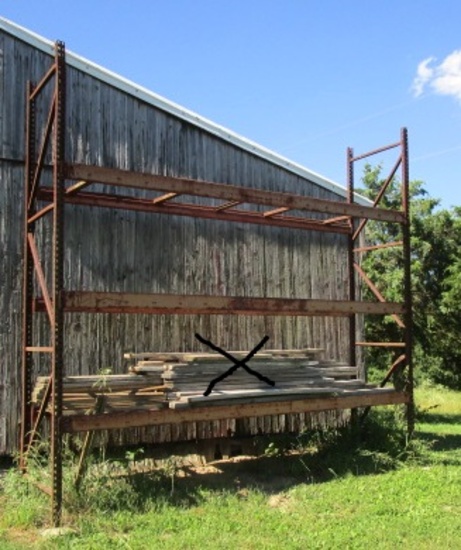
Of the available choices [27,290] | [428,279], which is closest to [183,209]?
[27,290]

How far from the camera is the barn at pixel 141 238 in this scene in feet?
32.2

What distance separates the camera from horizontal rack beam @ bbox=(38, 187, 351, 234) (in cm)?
1085

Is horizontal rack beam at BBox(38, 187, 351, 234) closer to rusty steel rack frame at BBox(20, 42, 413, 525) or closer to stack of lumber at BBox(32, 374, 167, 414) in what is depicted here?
rusty steel rack frame at BBox(20, 42, 413, 525)

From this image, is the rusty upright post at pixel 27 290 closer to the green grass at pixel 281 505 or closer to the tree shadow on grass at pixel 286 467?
the green grass at pixel 281 505

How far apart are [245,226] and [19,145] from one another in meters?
4.60

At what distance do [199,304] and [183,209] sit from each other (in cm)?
266

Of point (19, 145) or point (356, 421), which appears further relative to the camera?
point (356, 421)

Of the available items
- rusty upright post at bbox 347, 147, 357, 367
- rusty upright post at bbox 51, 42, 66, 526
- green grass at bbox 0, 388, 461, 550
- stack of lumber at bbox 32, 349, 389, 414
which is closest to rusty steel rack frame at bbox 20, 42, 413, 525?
Result: rusty upright post at bbox 51, 42, 66, 526

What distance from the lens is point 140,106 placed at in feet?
39.7

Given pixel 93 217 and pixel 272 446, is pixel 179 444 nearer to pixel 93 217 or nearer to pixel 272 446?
pixel 272 446

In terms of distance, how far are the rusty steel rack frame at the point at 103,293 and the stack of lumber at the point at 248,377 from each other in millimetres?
285

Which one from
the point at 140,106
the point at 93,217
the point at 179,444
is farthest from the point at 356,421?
the point at 140,106

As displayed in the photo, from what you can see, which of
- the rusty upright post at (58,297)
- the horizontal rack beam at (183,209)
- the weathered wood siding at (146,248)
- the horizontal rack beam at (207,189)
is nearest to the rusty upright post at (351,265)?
the weathered wood siding at (146,248)

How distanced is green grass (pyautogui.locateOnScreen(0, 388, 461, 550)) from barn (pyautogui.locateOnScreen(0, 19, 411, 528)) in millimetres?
995
